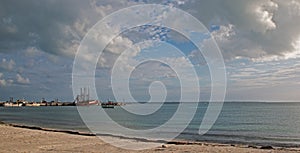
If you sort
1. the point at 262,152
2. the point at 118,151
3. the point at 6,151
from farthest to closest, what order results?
the point at 262,152 → the point at 118,151 → the point at 6,151

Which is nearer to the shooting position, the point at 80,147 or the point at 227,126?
the point at 80,147

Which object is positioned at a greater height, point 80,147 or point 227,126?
point 80,147

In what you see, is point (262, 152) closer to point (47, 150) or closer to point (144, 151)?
point (144, 151)

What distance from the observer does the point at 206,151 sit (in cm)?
1844

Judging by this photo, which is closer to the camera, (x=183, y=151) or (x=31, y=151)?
(x=31, y=151)

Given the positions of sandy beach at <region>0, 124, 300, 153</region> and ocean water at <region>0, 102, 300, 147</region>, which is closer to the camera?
sandy beach at <region>0, 124, 300, 153</region>

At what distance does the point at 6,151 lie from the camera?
1653 cm

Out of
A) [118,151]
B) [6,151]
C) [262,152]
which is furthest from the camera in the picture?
[262,152]

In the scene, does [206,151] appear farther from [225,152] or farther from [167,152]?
[167,152]

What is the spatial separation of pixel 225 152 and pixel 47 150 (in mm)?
9997

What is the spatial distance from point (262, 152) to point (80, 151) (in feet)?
34.9

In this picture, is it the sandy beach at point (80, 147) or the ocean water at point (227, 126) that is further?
the ocean water at point (227, 126)

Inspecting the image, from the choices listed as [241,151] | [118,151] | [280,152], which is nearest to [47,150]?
[118,151]

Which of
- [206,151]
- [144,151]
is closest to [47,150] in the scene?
[144,151]
